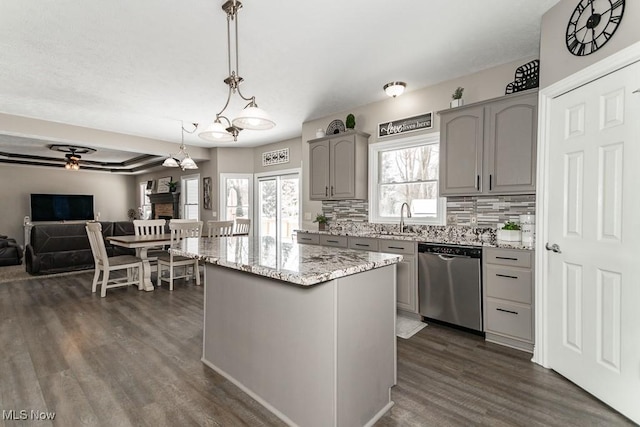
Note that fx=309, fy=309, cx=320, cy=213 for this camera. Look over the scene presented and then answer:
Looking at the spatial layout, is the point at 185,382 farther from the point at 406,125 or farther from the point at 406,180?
the point at 406,125

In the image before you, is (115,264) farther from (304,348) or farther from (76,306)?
(304,348)

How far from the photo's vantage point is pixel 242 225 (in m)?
5.96

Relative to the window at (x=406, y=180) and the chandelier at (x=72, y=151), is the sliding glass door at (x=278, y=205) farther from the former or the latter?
the chandelier at (x=72, y=151)

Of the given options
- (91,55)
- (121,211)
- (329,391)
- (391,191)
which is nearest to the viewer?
(329,391)

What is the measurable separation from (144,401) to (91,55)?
306 centimetres

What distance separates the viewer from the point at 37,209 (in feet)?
28.3

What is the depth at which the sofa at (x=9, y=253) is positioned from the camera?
6.31 m

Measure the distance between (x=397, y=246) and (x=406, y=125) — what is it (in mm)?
1578

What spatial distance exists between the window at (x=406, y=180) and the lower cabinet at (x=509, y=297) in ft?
3.07

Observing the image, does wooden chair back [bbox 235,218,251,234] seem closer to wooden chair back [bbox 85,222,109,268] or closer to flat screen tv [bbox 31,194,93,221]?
wooden chair back [bbox 85,222,109,268]

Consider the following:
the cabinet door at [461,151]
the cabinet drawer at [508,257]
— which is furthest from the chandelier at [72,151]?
the cabinet drawer at [508,257]

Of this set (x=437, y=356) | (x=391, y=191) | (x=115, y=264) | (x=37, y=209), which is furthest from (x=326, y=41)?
(x=37, y=209)

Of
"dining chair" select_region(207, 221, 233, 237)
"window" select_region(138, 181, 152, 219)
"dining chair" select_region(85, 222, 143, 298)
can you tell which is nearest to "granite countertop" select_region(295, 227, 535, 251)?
"dining chair" select_region(207, 221, 233, 237)

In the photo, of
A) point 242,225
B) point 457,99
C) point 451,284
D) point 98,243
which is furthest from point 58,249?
point 457,99
